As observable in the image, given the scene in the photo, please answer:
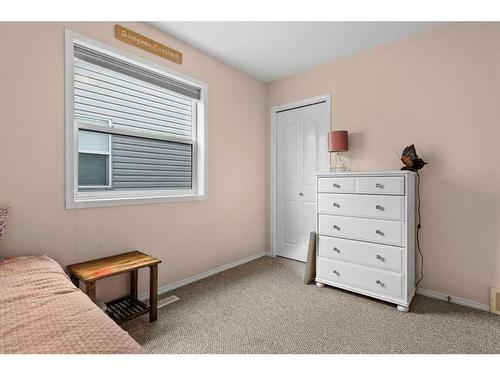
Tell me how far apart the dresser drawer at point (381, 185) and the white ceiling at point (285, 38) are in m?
1.41

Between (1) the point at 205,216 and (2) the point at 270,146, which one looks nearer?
(1) the point at 205,216

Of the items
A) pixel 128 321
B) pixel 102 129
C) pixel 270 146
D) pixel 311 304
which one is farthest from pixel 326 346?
pixel 270 146

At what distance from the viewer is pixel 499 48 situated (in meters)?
2.04

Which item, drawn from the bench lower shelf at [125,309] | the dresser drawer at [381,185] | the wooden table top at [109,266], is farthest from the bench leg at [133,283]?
the dresser drawer at [381,185]

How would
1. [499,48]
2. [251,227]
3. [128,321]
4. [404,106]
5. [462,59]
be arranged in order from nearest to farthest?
[128,321], [499,48], [462,59], [404,106], [251,227]

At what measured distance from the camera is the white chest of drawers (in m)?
2.09

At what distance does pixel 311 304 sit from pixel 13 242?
2.25 m

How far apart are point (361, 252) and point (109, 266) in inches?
81.7

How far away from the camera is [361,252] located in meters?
2.28

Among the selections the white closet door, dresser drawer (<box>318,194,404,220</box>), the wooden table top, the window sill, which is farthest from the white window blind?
dresser drawer (<box>318,194,404,220</box>)

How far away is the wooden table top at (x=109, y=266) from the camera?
5.50ft

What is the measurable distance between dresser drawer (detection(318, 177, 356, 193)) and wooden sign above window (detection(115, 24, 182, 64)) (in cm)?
188

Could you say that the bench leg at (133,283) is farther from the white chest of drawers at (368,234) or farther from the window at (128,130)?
the white chest of drawers at (368,234)

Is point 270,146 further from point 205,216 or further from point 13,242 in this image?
point 13,242
